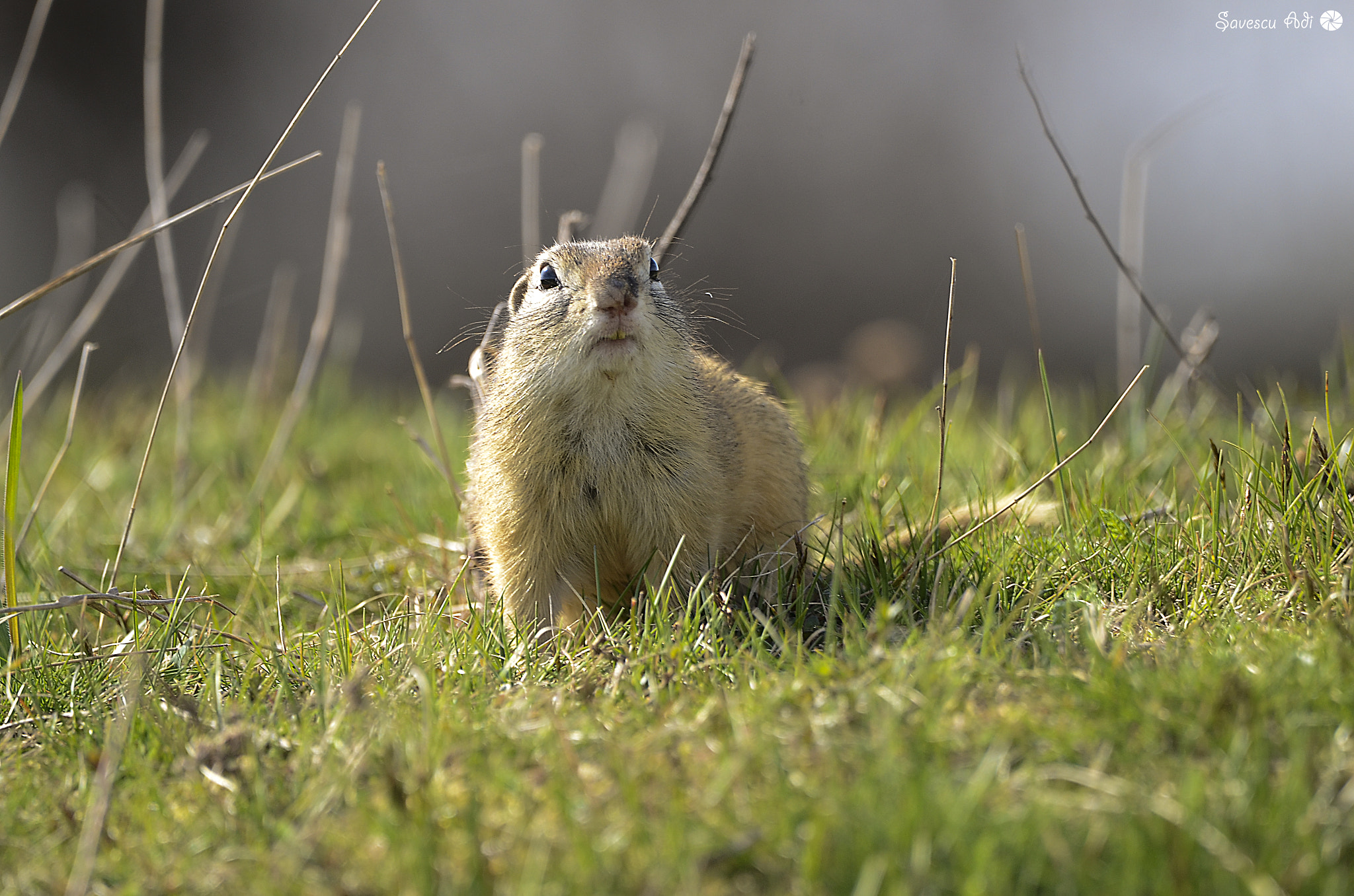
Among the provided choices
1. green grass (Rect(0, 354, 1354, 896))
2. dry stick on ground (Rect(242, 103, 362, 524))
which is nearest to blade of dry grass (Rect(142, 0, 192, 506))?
dry stick on ground (Rect(242, 103, 362, 524))

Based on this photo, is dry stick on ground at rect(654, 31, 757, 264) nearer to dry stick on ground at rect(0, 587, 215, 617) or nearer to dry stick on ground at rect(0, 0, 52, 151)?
dry stick on ground at rect(0, 587, 215, 617)

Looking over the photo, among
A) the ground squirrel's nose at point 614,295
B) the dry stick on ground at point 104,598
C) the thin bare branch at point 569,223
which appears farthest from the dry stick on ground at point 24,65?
the ground squirrel's nose at point 614,295

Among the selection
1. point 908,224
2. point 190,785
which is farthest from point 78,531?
point 908,224

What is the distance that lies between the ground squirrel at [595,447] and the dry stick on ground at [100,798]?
43.5 inches

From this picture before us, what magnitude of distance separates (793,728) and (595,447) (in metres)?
1.38

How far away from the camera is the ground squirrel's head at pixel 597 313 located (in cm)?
310

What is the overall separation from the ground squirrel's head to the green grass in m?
0.71

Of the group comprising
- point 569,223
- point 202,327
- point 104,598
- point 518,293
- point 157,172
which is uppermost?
point 157,172

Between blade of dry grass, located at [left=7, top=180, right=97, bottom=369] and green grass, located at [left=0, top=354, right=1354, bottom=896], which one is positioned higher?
blade of dry grass, located at [left=7, top=180, right=97, bottom=369]

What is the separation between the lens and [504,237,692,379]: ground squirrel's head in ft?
10.2

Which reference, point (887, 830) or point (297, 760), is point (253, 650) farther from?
point (887, 830)

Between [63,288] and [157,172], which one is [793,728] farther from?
[63,288]

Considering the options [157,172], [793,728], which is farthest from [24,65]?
[793,728]

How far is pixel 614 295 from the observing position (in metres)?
3.05
